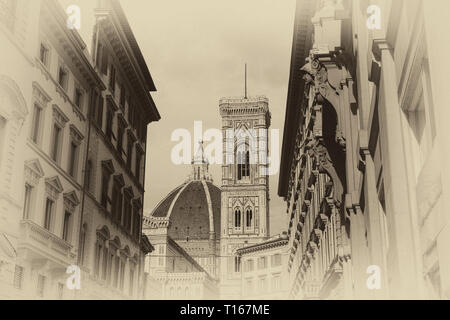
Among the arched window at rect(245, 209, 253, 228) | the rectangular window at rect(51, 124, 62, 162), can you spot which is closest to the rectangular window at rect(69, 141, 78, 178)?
the rectangular window at rect(51, 124, 62, 162)

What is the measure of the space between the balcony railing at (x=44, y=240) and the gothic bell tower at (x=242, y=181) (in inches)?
201

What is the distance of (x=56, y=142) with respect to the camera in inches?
855

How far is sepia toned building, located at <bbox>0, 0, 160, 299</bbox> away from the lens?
1808cm

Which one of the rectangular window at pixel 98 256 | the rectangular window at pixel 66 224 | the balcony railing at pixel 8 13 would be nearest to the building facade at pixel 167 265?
the rectangular window at pixel 98 256

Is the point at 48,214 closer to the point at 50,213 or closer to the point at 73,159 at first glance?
the point at 50,213

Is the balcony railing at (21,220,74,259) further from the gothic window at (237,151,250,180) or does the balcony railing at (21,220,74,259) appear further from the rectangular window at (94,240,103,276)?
the gothic window at (237,151,250,180)

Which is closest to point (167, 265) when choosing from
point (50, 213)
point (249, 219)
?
point (50, 213)

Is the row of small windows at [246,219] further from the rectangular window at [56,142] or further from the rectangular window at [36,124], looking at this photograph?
the rectangular window at [36,124]

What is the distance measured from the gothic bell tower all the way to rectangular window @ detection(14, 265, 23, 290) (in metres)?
5.55

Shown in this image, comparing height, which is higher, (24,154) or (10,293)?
(24,154)
